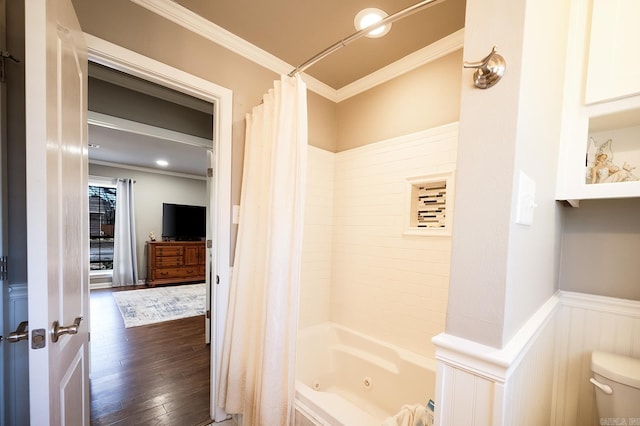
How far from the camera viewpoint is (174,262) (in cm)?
521

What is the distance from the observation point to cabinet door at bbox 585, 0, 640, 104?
94 cm

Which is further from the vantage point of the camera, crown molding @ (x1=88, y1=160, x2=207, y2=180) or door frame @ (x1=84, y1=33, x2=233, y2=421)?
crown molding @ (x1=88, y1=160, x2=207, y2=180)

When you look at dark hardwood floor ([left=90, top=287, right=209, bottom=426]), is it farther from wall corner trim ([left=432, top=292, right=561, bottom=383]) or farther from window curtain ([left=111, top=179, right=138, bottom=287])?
window curtain ([left=111, top=179, right=138, bottom=287])

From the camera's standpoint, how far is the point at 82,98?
1.21m

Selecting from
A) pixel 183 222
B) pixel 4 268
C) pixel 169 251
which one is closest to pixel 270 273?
pixel 4 268

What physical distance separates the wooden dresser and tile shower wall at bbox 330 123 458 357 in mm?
3907

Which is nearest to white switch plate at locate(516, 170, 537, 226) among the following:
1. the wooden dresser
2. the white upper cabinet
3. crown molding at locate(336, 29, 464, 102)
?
the white upper cabinet

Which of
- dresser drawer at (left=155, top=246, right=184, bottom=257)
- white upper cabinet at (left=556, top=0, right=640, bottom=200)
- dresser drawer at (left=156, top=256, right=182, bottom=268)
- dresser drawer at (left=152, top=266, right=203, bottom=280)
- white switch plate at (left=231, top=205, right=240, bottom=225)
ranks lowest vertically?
dresser drawer at (left=152, top=266, right=203, bottom=280)

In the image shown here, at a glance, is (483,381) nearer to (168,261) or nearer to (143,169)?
(168,261)

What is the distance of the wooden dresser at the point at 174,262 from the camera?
5.00 meters

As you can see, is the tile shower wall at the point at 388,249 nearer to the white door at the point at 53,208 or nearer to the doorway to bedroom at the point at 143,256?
the doorway to bedroom at the point at 143,256

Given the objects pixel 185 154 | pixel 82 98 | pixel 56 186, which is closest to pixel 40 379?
pixel 56 186

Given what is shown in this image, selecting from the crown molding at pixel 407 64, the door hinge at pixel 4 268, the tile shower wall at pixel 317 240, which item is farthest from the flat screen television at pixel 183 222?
the door hinge at pixel 4 268

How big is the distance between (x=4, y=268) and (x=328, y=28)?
1981 millimetres
